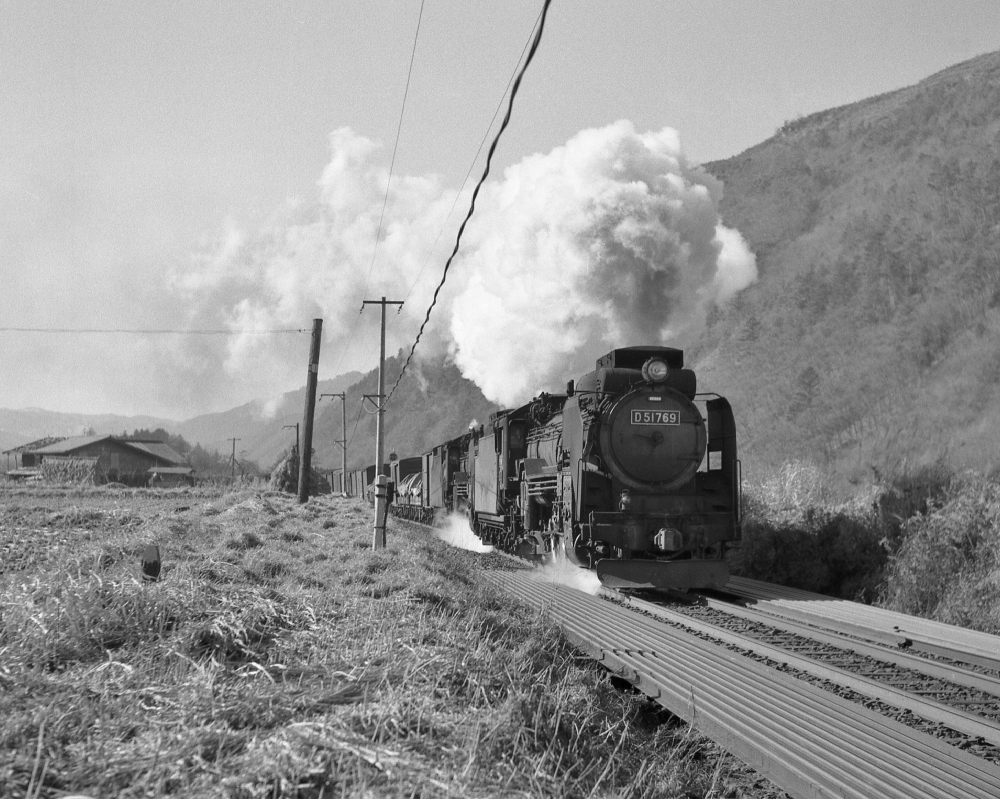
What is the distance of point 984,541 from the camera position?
11.1 m

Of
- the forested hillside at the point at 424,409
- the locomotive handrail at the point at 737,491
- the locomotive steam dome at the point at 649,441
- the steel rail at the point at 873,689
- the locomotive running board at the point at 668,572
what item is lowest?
the steel rail at the point at 873,689

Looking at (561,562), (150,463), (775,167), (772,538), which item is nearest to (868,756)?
(561,562)

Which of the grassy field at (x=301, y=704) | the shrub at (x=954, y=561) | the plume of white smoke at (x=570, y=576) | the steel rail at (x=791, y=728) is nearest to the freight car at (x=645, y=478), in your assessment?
the plume of white smoke at (x=570, y=576)

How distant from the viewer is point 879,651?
795 centimetres

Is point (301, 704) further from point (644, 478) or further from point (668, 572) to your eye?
point (644, 478)

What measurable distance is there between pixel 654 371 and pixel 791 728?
8.00 metres

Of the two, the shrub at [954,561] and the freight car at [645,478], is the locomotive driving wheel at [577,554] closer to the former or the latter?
the freight car at [645,478]

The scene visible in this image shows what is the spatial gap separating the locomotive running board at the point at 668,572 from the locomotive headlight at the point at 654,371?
2.73 metres

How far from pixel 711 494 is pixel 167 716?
10.5 m

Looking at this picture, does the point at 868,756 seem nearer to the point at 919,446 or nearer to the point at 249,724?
the point at 249,724

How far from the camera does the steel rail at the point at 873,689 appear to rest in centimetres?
547

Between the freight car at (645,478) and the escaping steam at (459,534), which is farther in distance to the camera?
the escaping steam at (459,534)

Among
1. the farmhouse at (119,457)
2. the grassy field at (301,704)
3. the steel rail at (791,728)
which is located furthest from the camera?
the farmhouse at (119,457)

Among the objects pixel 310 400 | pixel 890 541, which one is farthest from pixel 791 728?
pixel 310 400
